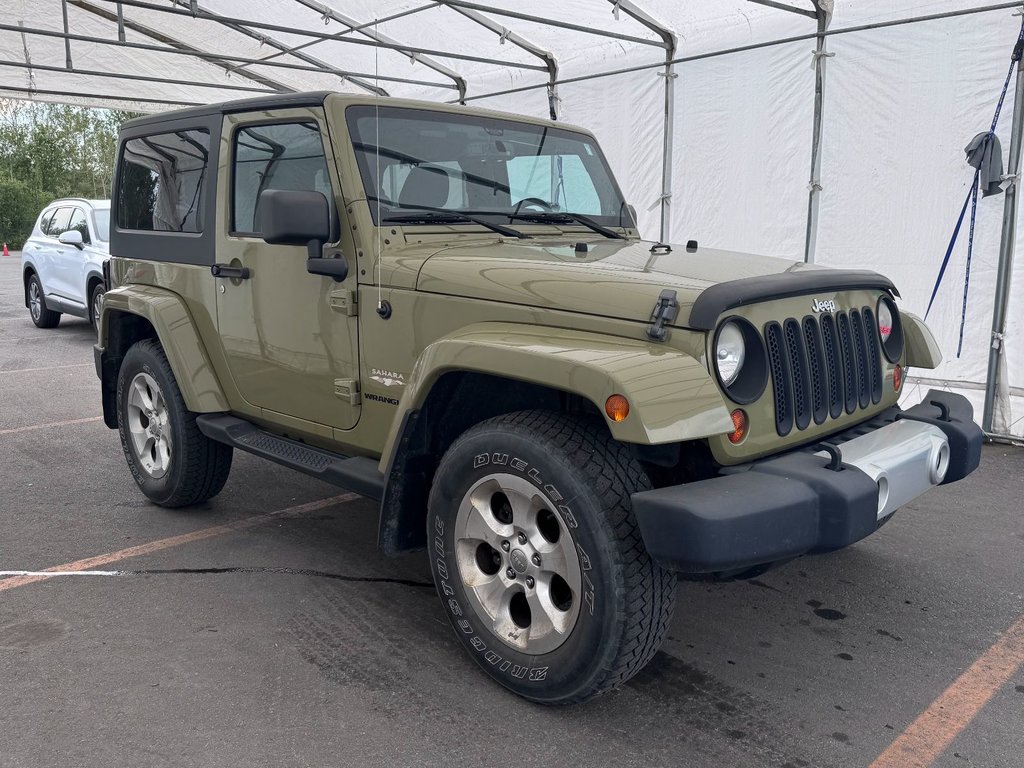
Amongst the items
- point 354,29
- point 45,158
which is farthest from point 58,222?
point 45,158

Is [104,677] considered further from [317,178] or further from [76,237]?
[76,237]

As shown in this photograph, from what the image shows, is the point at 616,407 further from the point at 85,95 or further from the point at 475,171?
the point at 85,95

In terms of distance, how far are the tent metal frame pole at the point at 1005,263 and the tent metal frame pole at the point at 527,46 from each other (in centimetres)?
477

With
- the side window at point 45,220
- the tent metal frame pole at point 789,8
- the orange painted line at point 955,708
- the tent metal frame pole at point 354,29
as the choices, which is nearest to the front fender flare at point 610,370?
the orange painted line at point 955,708

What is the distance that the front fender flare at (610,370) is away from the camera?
2285 millimetres

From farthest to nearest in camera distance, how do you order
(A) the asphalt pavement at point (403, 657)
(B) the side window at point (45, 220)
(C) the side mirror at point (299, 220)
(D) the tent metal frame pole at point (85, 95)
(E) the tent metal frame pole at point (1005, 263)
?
(B) the side window at point (45, 220), (D) the tent metal frame pole at point (85, 95), (E) the tent metal frame pole at point (1005, 263), (C) the side mirror at point (299, 220), (A) the asphalt pavement at point (403, 657)

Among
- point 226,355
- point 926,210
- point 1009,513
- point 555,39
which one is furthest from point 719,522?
point 555,39

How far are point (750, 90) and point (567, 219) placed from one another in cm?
445

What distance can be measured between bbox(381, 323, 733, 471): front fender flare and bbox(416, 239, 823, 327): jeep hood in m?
0.10

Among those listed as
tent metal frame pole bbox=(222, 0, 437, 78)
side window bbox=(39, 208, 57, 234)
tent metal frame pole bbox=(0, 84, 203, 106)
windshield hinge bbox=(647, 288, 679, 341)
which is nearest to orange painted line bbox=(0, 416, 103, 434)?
tent metal frame pole bbox=(222, 0, 437, 78)

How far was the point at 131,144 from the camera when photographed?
15.4 ft

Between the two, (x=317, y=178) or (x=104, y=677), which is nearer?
(x=104, y=677)

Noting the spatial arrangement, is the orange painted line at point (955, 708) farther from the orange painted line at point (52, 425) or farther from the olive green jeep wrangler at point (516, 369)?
the orange painted line at point (52, 425)

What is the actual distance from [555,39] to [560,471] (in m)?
7.55
